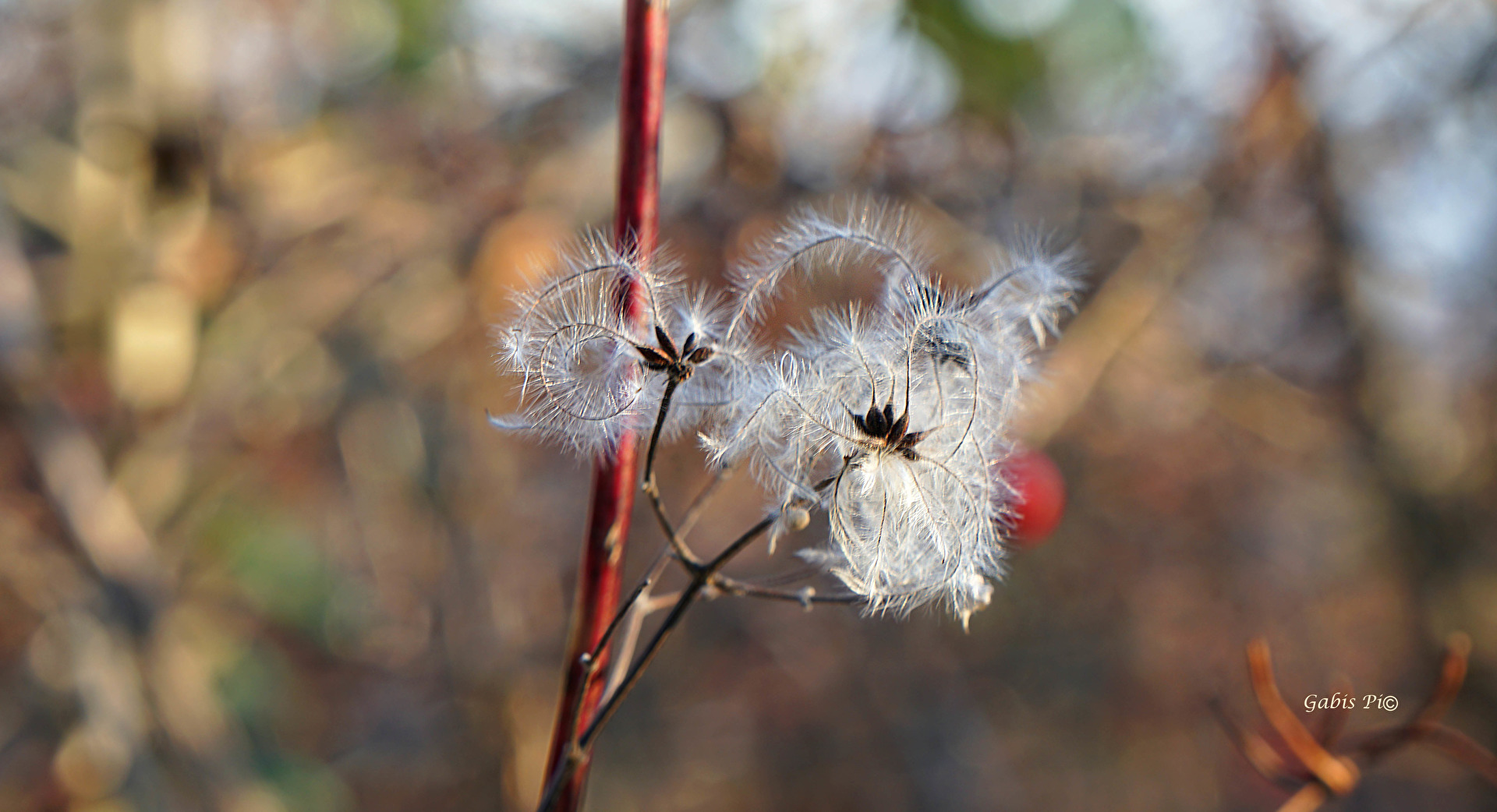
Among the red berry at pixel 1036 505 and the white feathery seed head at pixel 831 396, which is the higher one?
the white feathery seed head at pixel 831 396

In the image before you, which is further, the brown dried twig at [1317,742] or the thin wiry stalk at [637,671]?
the brown dried twig at [1317,742]

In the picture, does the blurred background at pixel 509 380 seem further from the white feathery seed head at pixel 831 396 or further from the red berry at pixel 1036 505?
the white feathery seed head at pixel 831 396

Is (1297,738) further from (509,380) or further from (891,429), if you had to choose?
(509,380)

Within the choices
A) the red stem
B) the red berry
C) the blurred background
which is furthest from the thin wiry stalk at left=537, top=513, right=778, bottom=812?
the blurred background

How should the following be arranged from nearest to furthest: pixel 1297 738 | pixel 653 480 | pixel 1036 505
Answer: pixel 653 480 < pixel 1297 738 < pixel 1036 505

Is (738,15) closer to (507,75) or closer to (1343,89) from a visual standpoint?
(507,75)

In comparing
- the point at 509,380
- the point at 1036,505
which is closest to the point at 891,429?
the point at 1036,505

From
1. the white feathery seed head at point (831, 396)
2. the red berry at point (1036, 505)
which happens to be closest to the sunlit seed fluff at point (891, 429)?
the white feathery seed head at point (831, 396)

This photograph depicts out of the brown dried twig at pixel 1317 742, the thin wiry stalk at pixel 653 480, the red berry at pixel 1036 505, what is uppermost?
the thin wiry stalk at pixel 653 480
